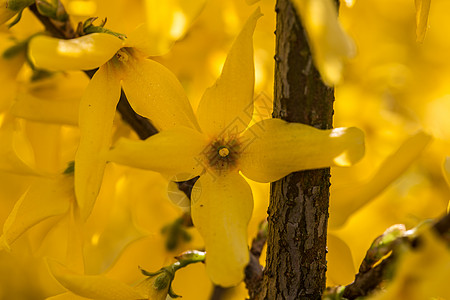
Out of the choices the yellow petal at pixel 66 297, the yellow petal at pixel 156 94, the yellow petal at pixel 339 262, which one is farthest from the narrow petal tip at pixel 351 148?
the yellow petal at pixel 66 297

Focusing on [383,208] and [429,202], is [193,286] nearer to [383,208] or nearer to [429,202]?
[383,208]

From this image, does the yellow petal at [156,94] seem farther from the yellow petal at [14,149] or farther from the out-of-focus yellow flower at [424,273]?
the out-of-focus yellow flower at [424,273]

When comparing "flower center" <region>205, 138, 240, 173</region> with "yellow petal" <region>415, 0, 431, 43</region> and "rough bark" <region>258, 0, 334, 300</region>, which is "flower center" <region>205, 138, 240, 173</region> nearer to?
"rough bark" <region>258, 0, 334, 300</region>

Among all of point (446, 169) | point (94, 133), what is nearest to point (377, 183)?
point (446, 169)

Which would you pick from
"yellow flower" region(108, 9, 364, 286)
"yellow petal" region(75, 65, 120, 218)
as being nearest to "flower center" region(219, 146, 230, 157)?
"yellow flower" region(108, 9, 364, 286)

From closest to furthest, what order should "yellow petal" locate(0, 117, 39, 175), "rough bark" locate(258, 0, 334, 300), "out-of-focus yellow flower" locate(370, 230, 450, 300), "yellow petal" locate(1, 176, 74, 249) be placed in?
"out-of-focus yellow flower" locate(370, 230, 450, 300)
"rough bark" locate(258, 0, 334, 300)
"yellow petal" locate(1, 176, 74, 249)
"yellow petal" locate(0, 117, 39, 175)

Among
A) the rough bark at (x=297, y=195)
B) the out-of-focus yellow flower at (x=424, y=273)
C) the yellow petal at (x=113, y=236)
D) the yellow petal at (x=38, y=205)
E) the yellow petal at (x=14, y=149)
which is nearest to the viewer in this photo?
the out-of-focus yellow flower at (x=424, y=273)
